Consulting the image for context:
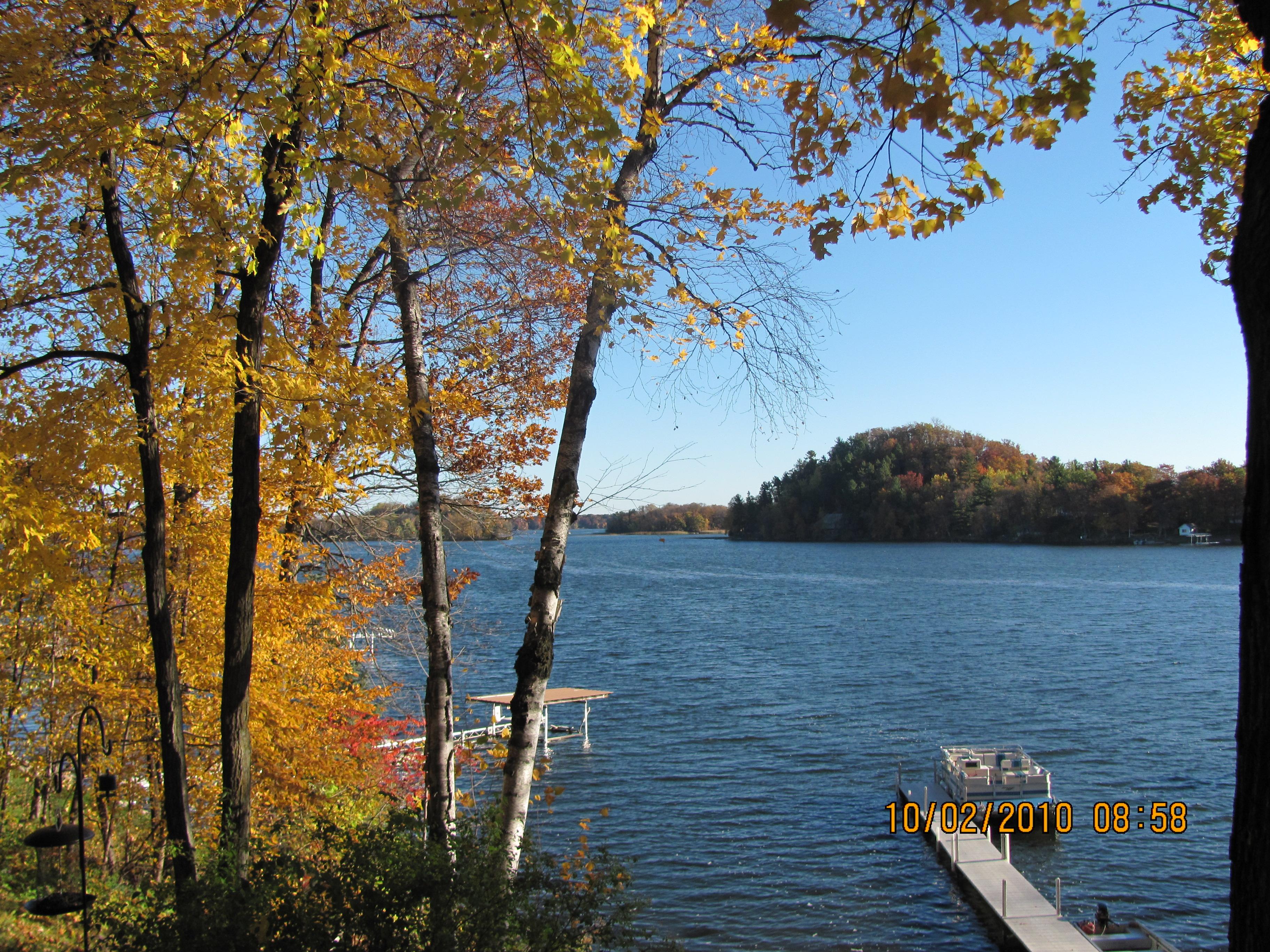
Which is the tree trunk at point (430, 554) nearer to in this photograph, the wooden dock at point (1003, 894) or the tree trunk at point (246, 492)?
the tree trunk at point (246, 492)

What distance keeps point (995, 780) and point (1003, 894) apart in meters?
4.99

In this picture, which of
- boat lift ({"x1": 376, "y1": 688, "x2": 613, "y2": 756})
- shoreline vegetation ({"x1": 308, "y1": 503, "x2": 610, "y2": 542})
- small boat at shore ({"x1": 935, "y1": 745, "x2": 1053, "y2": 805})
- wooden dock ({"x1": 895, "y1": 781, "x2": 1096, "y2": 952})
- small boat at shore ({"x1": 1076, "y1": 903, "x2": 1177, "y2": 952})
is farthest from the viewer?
boat lift ({"x1": 376, "y1": 688, "x2": 613, "y2": 756})

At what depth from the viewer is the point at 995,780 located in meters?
19.6

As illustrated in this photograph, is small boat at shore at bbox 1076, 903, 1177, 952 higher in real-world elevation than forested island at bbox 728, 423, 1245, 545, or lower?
lower

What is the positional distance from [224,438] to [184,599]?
6.41 feet

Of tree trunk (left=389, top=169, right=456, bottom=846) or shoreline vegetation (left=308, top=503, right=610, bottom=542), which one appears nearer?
tree trunk (left=389, top=169, right=456, bottom=846)

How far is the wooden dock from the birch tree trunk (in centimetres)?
1350

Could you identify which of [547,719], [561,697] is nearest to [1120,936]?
[561,697]

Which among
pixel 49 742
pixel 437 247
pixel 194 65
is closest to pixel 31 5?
pixel 194 65

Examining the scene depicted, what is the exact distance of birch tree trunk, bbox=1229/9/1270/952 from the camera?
208cm

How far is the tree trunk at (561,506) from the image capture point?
5.83 m

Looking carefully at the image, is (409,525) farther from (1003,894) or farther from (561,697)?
(561,697)
